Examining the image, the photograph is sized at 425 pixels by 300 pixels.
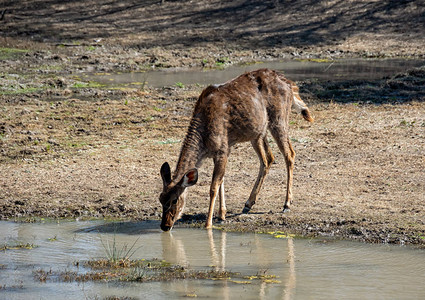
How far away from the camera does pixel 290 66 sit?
2328cm

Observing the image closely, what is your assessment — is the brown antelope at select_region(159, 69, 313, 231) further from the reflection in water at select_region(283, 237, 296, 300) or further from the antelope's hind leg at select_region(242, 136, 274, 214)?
the reflection in water at select_region(283, 237, 296, 300)

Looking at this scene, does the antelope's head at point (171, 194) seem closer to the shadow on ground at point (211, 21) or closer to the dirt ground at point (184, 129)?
the dirt ground at point (184, 129)

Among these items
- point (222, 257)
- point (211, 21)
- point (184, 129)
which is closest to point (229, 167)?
point (184, 129)

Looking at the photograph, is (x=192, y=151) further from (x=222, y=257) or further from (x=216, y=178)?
(x=222, y=257)

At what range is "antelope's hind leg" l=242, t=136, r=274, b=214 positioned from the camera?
9581mm

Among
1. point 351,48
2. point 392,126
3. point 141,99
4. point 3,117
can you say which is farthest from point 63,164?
point 351,48

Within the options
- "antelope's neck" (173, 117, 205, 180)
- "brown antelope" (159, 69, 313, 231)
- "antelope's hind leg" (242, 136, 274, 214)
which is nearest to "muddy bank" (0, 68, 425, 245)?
"antelope's hind leg" (242, 136, 274, 214)

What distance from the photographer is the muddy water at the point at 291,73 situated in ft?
65.5

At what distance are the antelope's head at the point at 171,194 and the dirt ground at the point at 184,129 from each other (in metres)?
0.76

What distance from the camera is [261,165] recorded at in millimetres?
9922

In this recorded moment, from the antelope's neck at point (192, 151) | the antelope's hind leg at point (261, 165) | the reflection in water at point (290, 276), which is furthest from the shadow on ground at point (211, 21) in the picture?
the reflection in water at point (290, 276)

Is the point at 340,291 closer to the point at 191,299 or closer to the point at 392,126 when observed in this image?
the point at 191,299

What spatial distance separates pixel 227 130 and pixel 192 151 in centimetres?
62

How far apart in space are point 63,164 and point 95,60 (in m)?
12.4
